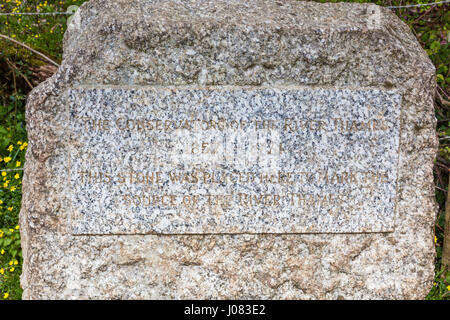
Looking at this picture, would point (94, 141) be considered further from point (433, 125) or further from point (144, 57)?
point (433, 125)

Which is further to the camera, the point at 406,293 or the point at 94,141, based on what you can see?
the point at 406,293

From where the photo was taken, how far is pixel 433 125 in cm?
232

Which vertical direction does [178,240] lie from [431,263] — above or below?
above

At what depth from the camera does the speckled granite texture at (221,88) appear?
2.18 metres

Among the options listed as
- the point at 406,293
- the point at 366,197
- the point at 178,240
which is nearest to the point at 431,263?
the point at 406,293

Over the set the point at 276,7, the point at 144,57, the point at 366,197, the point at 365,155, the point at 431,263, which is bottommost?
the point at 431,263

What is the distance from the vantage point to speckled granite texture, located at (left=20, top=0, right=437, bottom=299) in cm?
218

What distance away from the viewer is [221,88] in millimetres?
2230

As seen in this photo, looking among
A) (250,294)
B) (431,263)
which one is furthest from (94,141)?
(431,263)

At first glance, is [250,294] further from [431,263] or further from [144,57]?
[144,57]

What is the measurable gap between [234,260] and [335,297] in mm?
581

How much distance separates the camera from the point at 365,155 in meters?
2.31

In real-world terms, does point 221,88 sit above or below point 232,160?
above

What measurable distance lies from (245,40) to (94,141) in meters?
0.88
